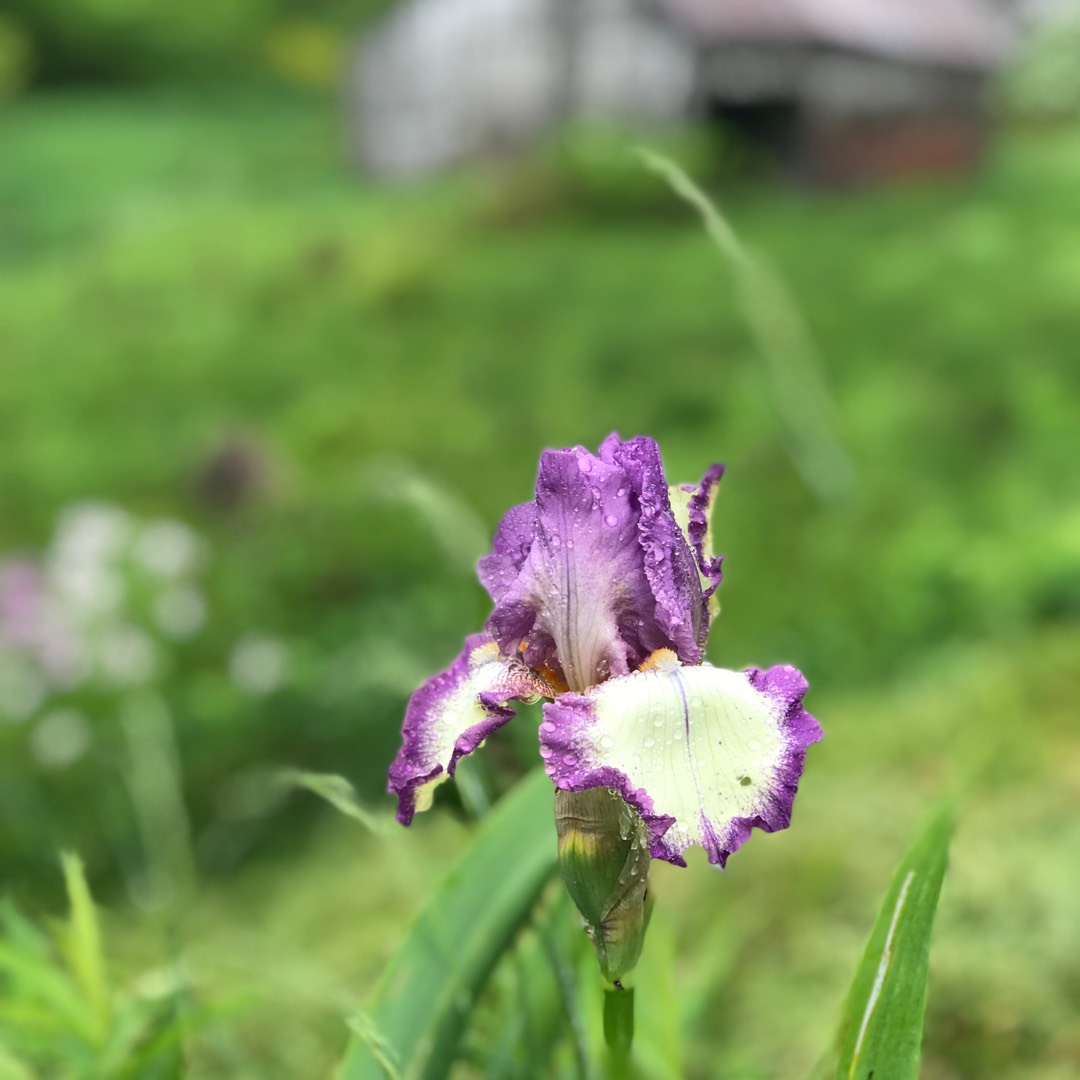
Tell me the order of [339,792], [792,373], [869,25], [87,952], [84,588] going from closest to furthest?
[339,792] → [87,952] → [792,373] → [84,588] → [869,25]

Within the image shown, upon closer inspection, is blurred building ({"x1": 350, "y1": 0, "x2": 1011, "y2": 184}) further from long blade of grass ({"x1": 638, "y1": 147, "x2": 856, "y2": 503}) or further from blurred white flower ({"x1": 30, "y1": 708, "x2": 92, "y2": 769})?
blurred white flower ({"x1": 30, "y1": 708, "x2": 92, "y2": 769})

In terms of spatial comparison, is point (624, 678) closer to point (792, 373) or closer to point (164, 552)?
point (792, 373)

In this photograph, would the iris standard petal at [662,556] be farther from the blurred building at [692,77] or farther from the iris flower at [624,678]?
the blurred building at [692,77]

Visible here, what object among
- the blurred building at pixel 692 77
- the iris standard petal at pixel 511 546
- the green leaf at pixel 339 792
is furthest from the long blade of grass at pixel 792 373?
the blurred building at pixel 692 77

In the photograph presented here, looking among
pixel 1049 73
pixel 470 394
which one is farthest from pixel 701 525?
pixel 1049 73

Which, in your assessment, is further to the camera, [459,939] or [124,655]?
[124,655]

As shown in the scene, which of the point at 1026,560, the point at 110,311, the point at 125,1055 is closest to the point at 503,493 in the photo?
the point at 1026,560

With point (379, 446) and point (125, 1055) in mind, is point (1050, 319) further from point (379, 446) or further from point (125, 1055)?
point (125, 1055)
